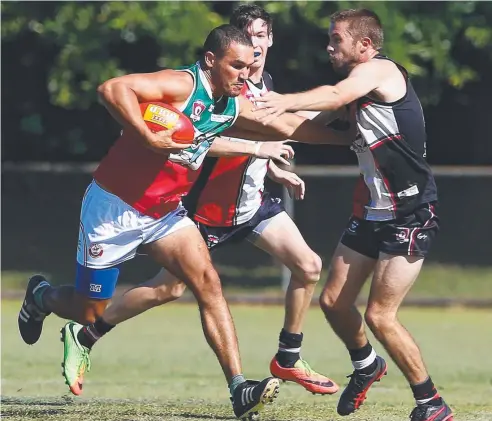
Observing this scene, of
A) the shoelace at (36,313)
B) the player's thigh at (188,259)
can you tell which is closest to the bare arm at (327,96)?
the player's thigh at (188,259)

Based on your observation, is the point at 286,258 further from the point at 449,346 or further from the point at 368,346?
the point at 449,346

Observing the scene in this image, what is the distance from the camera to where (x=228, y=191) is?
924cm

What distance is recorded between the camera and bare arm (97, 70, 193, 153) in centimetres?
725

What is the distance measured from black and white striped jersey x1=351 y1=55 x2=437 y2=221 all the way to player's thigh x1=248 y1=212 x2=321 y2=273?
1484 mm

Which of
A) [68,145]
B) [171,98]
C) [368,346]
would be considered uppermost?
[171,98]

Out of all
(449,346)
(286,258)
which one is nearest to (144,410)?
(286,258)

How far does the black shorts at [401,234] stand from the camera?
7.53m

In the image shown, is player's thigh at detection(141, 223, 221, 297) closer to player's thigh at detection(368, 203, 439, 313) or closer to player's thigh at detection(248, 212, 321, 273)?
player's thigh at detection(368, 203, 439, 313)

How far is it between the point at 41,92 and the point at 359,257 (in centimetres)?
1339

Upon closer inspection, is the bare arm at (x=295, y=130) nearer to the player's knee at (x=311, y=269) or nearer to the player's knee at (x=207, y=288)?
the player's knee at (x=207, y=288)

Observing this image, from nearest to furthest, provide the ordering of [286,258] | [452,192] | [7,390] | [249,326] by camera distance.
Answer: [286,258] < [7,390] < [249,326] < [452,192]

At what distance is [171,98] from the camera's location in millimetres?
7480

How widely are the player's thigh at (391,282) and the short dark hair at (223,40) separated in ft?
5.45

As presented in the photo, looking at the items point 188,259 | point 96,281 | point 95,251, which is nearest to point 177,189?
point 188,259
